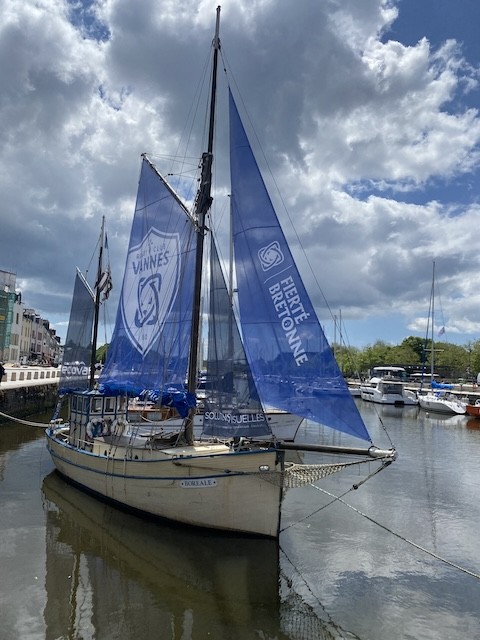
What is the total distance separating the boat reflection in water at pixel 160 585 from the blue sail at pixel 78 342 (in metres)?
10.9

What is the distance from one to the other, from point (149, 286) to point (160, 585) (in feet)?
38.7

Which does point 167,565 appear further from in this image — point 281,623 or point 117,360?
point 117,360

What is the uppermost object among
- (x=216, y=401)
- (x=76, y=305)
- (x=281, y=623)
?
(x=76, y=305)

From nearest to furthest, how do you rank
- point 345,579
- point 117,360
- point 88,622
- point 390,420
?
point 88,622 < point 345,579 < point 117,360 < point 390,420

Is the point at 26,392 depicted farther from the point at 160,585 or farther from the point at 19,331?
the point at 19,331

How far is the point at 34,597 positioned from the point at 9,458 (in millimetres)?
17208

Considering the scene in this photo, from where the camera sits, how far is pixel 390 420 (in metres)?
53.9

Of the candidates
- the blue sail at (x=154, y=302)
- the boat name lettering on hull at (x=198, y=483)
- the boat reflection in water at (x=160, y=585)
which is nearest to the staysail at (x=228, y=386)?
the boat name lettering on hull at (x=198, y=483)

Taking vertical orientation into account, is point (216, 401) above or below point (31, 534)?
above

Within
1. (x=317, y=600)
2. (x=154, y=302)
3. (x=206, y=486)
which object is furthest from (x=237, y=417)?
(x=154, y=302)

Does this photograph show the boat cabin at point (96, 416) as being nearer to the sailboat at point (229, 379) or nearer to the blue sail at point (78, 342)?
the sailboat at point (229, 379)

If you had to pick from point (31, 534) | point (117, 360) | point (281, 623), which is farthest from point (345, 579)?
point (117, 360)

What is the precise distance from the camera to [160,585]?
1218cm

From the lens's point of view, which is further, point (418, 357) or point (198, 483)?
point (418, 357)
